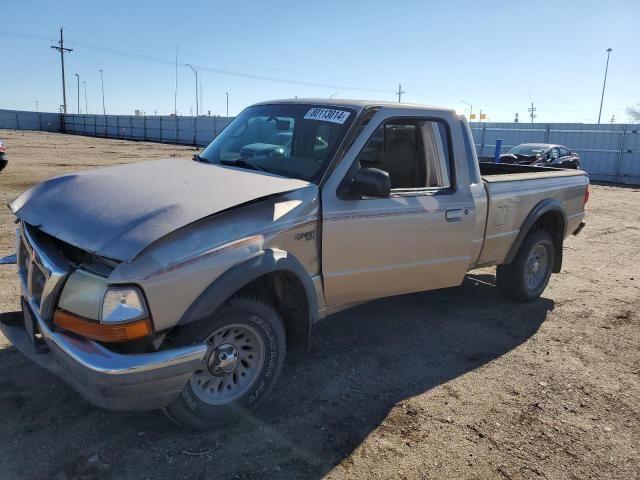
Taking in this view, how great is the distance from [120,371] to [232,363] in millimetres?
757

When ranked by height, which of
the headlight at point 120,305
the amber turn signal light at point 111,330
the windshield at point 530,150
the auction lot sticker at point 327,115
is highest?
the auction lot sticker at point 327,115

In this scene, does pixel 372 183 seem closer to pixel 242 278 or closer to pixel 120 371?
pixel 242 278

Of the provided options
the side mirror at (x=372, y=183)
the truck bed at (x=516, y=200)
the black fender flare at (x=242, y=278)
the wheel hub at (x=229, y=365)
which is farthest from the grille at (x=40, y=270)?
the truck bed at (x=516, y=200)

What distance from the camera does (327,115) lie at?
3982 mm

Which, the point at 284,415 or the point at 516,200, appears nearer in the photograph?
the point at 284,415

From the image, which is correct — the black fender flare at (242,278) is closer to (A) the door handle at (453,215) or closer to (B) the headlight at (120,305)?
(B) the headlight at (120,305)

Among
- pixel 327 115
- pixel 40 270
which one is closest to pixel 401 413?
pixel 327 115

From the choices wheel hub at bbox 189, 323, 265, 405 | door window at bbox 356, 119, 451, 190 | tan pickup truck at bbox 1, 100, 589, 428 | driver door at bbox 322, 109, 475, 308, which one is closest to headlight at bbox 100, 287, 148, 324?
tan pickup truck at bbox 1, 100, 589, 428

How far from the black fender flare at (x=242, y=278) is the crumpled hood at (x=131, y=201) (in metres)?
0.35

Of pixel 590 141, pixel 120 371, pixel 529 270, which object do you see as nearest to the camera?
pixel 120 371

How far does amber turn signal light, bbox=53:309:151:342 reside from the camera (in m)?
2.61

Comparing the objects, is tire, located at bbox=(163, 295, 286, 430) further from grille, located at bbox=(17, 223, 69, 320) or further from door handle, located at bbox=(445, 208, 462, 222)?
door handle, located at bbox=(445, 208, 462, 222)

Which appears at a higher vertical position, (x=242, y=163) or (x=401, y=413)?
(x=242, y=163)

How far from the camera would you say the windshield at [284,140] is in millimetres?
3775
